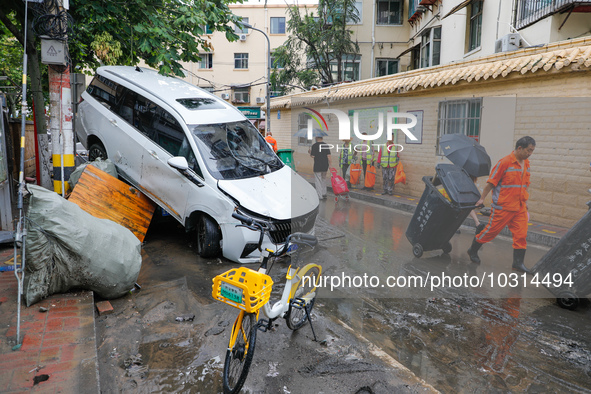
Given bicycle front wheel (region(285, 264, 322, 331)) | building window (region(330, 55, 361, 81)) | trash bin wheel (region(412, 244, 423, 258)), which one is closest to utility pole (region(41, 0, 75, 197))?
bicycle front wheel (region(285, 264, 322, 331))

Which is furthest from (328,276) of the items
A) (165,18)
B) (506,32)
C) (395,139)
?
(506,32)

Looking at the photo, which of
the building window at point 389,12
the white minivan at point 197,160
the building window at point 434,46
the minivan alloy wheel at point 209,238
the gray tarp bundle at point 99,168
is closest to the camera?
the white minivan at point 197,160

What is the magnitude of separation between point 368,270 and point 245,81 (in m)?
32.3

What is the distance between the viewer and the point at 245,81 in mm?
36094

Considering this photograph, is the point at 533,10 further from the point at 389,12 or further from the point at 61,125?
the point at 389,12

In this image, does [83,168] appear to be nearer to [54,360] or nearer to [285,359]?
[54,360]

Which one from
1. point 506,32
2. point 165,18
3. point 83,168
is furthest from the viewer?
point 506,32

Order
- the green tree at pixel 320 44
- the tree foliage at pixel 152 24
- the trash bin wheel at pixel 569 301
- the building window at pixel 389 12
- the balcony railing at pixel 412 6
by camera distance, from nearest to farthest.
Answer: the trash bin wheel at pixel 569 301 < the tree foliage at pixel 152 24 < the balcony railing at pixel 412 6 < the green tree at pixel 320 44 < the building window at pixel 389 12

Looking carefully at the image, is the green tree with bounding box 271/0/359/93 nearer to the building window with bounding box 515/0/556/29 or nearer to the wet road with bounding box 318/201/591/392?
the building window with bounding box 515/0/556/29

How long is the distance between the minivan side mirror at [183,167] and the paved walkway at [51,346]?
2.16 metres

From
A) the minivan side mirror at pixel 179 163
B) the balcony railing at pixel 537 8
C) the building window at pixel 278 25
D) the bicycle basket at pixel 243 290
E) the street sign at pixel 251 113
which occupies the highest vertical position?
the building window at pixel 278 25

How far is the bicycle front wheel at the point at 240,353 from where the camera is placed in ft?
9.96

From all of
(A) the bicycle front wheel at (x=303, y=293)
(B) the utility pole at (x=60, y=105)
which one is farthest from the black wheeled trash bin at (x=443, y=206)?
(B) the utility pole at (x=60, y=105)

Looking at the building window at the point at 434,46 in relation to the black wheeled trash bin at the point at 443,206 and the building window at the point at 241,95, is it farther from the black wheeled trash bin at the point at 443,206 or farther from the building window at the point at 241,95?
the building window at the point at 241,95
